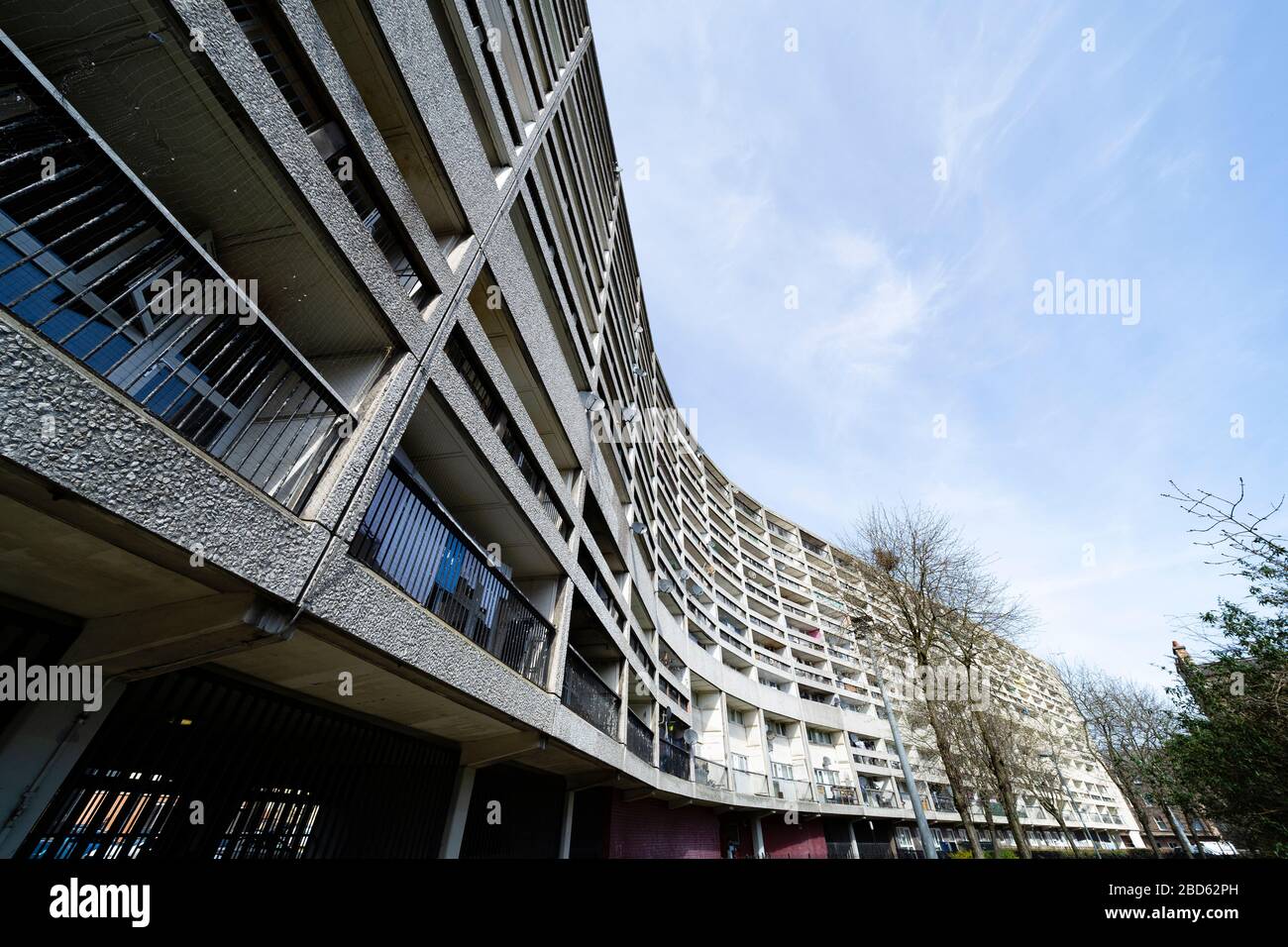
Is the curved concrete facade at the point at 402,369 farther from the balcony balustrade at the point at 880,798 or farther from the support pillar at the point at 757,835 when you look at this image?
the balcony balustrade at the point at 880,798

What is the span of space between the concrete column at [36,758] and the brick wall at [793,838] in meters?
23.8

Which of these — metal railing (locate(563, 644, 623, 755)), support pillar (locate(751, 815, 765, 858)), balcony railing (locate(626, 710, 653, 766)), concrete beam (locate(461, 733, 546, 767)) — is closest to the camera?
concrete beam (locate(461, 733, 546, 767))

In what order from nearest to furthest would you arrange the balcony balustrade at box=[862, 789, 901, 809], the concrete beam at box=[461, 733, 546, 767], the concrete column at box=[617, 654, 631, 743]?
the concrete beam at box=[461, 733, 546, 767], the concrete column at box=[617, 654, 631, 743], the balcony balustrade at box=[862, 789, 901, 809]

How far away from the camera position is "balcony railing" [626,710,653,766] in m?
10.8

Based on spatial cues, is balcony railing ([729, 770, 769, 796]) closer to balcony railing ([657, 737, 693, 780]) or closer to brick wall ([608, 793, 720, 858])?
brick wall ([608, 793, 720, 858])

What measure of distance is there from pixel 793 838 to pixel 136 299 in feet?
93.2

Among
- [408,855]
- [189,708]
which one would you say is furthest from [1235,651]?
[189,708]

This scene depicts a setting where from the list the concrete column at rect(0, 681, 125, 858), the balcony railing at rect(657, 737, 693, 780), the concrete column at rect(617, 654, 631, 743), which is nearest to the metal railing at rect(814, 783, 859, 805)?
the balcony railing at rect(657, 737, 693, 780)

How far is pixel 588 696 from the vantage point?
28.3 feet

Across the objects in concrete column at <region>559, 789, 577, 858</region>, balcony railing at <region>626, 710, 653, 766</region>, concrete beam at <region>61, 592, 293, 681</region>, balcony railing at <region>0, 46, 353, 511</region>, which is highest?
balcony railing at <region>0, 46, 353, 511</region>

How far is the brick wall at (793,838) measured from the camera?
846 inches

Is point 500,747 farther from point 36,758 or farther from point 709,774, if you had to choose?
point 709,774

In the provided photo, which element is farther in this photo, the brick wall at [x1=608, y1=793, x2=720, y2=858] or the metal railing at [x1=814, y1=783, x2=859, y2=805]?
the metal railing at [x1=814, y1=783, x2=859, y2=805]
